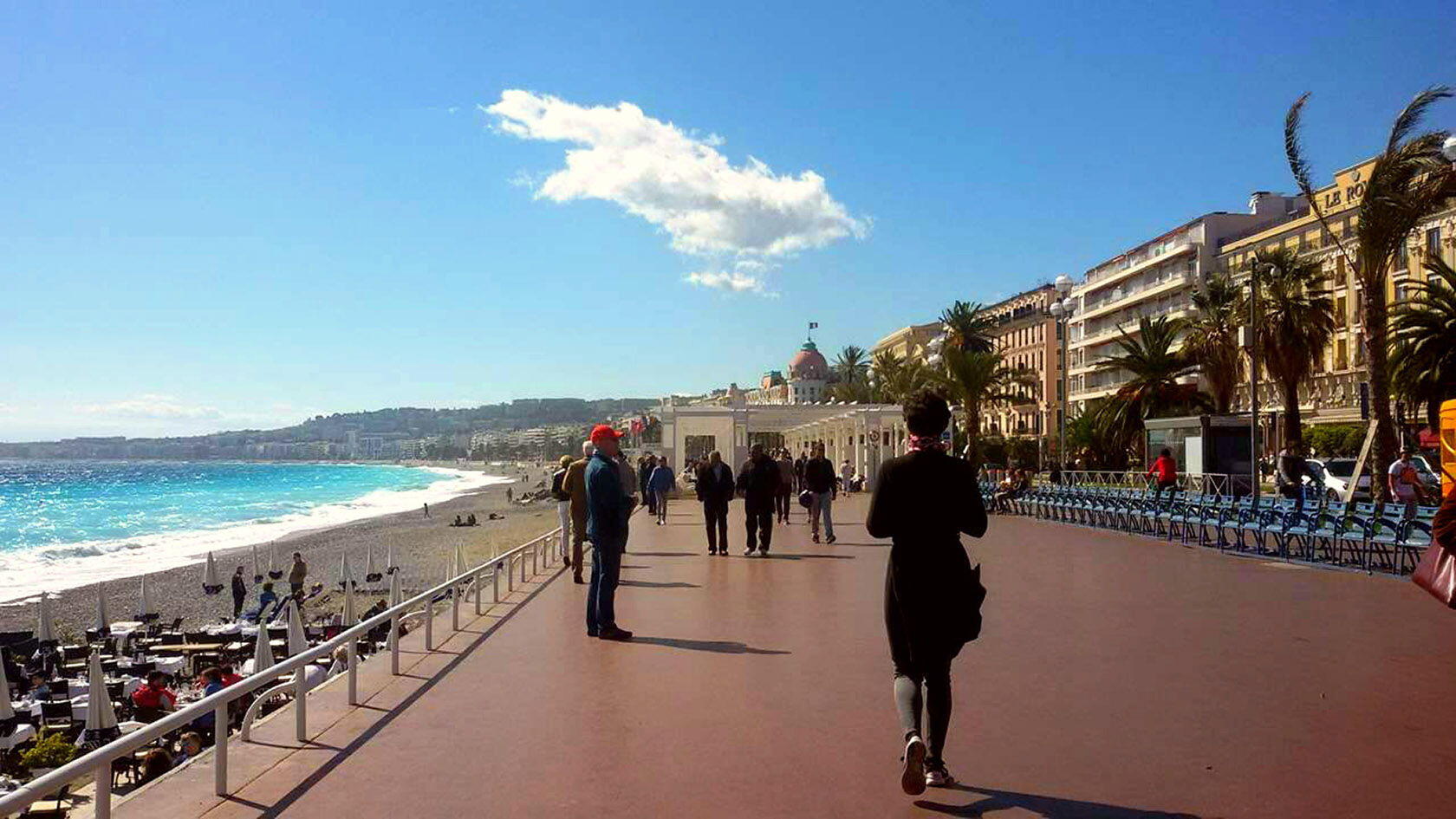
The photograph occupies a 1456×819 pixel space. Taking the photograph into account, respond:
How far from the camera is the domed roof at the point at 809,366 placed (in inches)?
5625

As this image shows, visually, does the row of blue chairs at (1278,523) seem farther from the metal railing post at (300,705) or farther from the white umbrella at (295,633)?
the white umbrella at (295,633)

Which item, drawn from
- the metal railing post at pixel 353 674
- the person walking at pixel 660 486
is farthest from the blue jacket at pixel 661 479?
the metal railing post at pixel 353 674

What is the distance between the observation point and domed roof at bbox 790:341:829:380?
143 metres

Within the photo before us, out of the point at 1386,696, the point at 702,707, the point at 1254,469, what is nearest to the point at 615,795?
the point at 702,707

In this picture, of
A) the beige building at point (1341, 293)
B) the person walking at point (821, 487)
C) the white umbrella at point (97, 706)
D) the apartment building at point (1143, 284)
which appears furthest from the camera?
the apartment building at point (1143, 284)

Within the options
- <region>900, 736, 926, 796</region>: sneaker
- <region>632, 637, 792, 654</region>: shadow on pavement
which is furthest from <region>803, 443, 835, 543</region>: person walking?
<region>900, 736, 926, 796</region>: sneaker

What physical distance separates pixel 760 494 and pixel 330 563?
2581 centimetres

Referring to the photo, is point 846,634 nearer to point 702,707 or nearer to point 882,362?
point 702,707

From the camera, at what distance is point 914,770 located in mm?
4520

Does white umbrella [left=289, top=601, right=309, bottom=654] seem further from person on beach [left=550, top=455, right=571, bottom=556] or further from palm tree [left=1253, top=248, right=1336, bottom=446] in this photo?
palm tree [left=1253, top=248, right=1336, bottom=446]

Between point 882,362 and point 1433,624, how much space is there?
58.5 meters

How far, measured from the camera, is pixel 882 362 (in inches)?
2655

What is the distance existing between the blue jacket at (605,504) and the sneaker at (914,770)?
15.9 ft

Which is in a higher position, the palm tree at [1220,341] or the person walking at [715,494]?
the palm tree at [1220,341]
